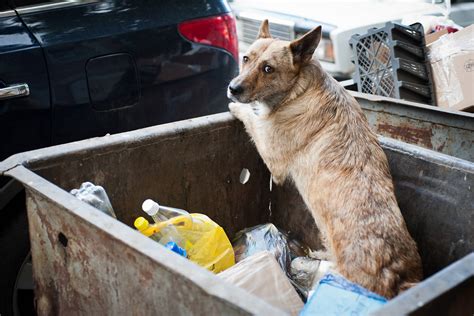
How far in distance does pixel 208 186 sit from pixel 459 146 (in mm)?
1445

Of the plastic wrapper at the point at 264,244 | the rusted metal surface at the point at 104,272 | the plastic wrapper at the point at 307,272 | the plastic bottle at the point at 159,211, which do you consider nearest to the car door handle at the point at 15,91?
the rusted metal surface at the point at 104,272

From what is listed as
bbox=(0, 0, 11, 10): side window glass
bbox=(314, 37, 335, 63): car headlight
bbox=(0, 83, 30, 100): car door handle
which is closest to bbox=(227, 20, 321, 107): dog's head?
bbox=(0, 83, 30, 100): car door handle

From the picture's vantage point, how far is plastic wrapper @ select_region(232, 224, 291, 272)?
3.20 meters

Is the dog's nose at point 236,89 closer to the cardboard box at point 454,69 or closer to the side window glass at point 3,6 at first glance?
the side window glass at point 3,6

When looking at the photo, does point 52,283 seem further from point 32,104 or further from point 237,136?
point 237,136

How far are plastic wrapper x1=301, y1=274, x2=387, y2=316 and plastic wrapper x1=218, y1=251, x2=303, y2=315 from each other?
1.26 ft

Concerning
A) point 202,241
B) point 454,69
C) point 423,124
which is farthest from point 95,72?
point 454,69

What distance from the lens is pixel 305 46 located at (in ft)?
10.6

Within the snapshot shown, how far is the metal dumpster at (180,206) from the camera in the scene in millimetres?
1877

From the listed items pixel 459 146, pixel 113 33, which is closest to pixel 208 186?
pixel 113 33

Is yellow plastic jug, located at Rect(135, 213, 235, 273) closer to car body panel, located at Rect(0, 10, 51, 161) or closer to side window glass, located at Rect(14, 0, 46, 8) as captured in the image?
car body panel, located at Rect(0, 10, 51, 161)

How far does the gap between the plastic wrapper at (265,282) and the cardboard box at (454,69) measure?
2191 millimetres

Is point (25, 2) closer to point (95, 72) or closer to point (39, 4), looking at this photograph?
point (39, 4)

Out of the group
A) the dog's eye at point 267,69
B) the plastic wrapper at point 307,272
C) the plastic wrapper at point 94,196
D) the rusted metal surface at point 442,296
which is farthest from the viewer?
the dog's eye at point 267,69
